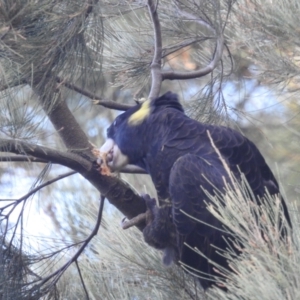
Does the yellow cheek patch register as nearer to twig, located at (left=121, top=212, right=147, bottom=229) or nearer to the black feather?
the black feather

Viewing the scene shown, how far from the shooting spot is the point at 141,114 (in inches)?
75.2

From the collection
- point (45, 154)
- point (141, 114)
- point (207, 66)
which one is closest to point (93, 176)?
point (45, 154)

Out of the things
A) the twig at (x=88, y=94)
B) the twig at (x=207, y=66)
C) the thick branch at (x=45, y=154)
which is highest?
the twig at (x=88, y=94)

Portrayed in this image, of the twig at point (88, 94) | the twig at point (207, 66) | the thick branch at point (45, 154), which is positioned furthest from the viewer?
the twig at point (207, 66)

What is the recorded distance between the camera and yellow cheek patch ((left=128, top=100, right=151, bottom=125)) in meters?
1.90

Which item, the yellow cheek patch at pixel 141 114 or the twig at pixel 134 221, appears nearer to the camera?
the twig at pixel 134 221

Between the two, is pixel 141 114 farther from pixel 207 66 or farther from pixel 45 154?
pixel 45 154

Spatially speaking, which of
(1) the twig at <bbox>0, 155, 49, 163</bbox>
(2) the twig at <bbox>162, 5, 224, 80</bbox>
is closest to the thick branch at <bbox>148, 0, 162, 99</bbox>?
(2) the twig at <bbox>162, 5, 224, 80</bbox>

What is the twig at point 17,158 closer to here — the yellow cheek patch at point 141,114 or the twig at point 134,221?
the twig at point 134,221

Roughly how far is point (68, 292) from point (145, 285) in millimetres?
212

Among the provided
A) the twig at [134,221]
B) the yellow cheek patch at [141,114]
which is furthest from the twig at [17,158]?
the yellow cheek patch at [141,114]

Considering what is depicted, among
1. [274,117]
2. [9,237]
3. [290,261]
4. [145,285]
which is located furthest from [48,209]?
[290,261]

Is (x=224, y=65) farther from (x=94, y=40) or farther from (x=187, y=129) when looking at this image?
(x=94, y=40)

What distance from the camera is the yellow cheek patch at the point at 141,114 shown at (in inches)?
74.9
